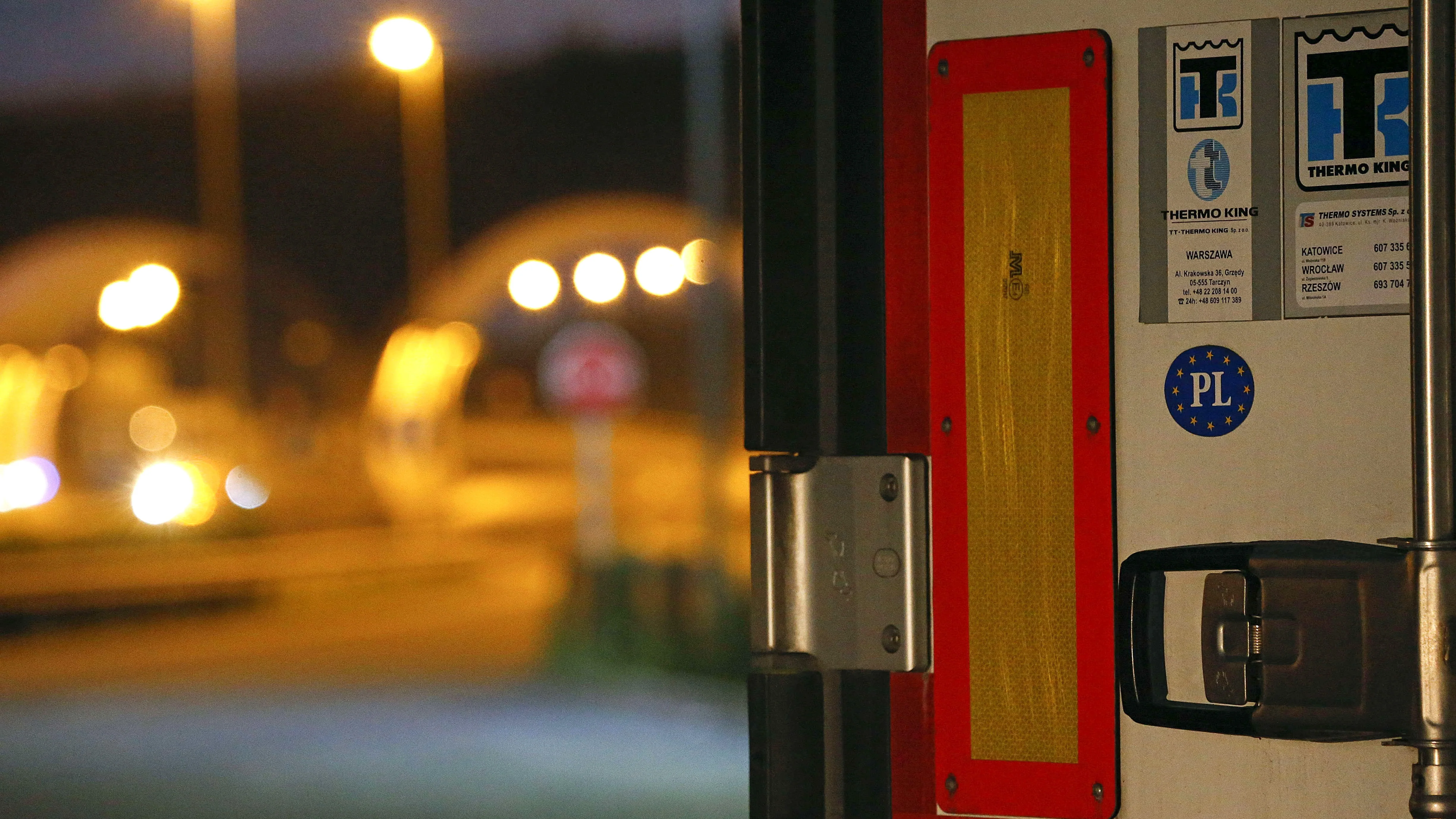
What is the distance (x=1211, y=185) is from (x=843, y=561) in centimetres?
62

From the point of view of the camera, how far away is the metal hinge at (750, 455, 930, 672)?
4.55 ft

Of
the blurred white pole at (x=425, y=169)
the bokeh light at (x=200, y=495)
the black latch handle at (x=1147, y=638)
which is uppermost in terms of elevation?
the blurred white pole at (x=425, y=169)

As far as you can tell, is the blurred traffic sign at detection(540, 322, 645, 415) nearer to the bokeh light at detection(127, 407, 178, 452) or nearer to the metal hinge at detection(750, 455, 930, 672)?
the bokeh light at detection(127, 407, 178, 452)

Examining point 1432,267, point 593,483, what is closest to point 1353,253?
point 1432,267

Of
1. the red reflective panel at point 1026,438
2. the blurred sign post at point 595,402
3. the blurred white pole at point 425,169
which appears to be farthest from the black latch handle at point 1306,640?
the blurred white pole at point 425,169

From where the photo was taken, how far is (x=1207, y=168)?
1637 millimetres

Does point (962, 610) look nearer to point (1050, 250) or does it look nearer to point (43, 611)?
point (1050, 250)

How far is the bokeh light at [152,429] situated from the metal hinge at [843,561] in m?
18.0

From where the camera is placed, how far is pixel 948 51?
5.51 feet

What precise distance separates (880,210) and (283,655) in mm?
14800

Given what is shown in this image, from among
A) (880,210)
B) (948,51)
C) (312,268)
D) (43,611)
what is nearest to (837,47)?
(880,210)

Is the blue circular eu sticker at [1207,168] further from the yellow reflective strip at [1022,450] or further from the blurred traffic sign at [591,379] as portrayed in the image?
the blurred traffic sign at [591,379]

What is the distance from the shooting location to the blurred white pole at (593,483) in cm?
1402

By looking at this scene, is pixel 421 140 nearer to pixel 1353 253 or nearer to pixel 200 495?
pixel 200 495
